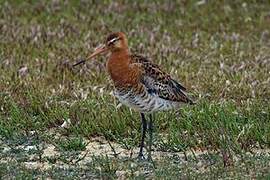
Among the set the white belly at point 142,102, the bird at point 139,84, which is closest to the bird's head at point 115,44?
the bird at point 139,84

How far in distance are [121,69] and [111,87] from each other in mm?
2517

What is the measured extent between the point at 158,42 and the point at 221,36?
105 cm

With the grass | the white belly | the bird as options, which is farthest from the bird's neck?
the grass

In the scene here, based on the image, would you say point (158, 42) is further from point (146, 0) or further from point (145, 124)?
point (145, 124)

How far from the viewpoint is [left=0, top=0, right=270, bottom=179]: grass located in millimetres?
7945

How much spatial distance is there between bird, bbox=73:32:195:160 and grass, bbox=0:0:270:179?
1.24 feet

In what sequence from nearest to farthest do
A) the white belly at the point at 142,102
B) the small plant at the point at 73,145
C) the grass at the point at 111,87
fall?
the grass at the point at 111,87 → the white belly at the point at 142,102 → the small plant at the point at 73,145

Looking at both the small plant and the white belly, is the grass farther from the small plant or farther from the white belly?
the white belly

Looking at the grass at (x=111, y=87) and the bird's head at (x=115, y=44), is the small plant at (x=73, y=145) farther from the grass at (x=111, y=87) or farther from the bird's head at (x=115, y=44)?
the bird's head at (x=115, y=44)

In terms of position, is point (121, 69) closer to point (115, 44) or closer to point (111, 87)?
point (115, 44)

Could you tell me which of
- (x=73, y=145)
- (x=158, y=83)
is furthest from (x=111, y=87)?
(x=158, y=83)

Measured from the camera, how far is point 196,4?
50.5 ft

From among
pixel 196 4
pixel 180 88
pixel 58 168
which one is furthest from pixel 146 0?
pixel 58 168

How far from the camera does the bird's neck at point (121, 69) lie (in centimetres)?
813
